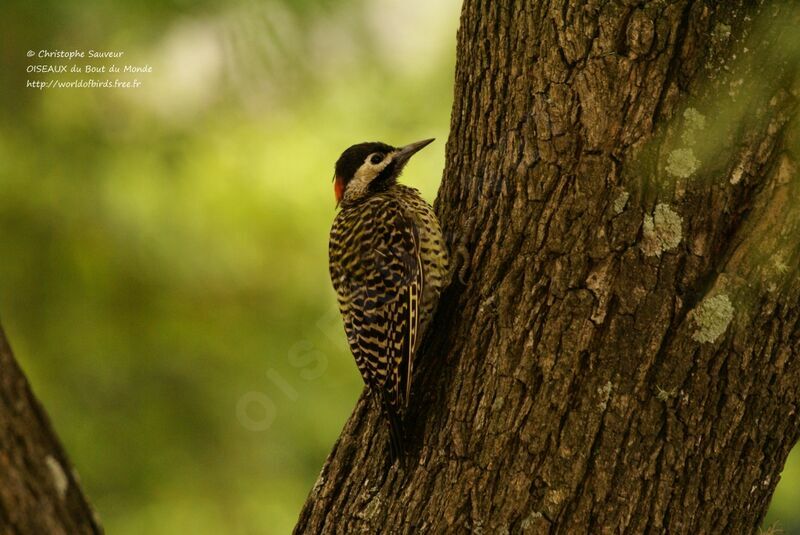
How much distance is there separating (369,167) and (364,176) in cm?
6

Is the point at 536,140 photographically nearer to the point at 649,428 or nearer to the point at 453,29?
the point at 649,428

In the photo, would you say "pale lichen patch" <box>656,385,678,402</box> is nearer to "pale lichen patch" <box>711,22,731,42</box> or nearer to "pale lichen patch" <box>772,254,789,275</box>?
"pale lichen patch" <box>772,254,789,275</box>

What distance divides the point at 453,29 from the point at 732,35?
479 cm

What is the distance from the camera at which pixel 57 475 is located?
1886 millimetres

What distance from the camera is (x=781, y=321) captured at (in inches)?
107

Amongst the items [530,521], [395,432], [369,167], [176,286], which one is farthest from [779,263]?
[176,286]

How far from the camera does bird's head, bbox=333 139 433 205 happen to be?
465cm

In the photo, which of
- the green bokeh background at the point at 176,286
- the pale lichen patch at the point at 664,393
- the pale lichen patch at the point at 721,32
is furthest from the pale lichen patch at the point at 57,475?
the green bokeh background at the point at 176,286

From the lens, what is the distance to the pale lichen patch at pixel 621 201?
2.82m

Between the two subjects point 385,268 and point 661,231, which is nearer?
point 661,231

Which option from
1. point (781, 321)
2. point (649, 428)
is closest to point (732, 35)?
point (781, 321)

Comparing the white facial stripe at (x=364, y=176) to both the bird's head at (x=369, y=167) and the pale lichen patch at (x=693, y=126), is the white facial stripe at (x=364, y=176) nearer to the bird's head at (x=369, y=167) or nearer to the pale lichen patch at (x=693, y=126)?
the bird's head at (x=369, y=167)

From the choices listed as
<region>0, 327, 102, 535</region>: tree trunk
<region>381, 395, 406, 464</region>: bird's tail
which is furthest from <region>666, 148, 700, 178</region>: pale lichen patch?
<region>0, 327, 102, 535</region>: tree trunk

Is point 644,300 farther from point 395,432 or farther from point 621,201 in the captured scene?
point 395,432
